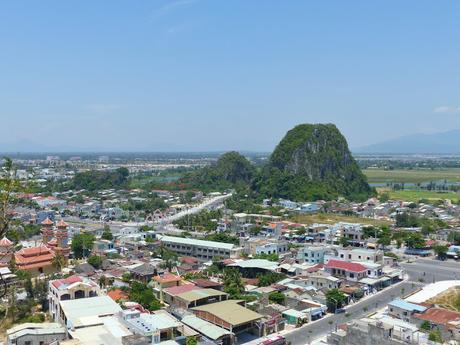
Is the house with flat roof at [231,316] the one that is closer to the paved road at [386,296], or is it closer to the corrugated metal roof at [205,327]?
the corrugated metal roof at [205,327]

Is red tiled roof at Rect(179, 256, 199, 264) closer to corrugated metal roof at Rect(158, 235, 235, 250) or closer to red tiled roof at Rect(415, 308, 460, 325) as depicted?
corrugated metal roof at Rect(158, 235, 235, 250)

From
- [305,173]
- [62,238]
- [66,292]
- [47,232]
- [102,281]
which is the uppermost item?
[305,173]

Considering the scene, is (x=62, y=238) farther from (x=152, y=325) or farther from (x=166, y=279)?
(x=152, y=325)

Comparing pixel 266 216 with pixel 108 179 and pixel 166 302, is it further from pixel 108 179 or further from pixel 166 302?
pixel 108 179

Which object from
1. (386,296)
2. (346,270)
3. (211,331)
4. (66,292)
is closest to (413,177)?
(346,270)

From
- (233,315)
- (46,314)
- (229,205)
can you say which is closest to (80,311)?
(46,314)
